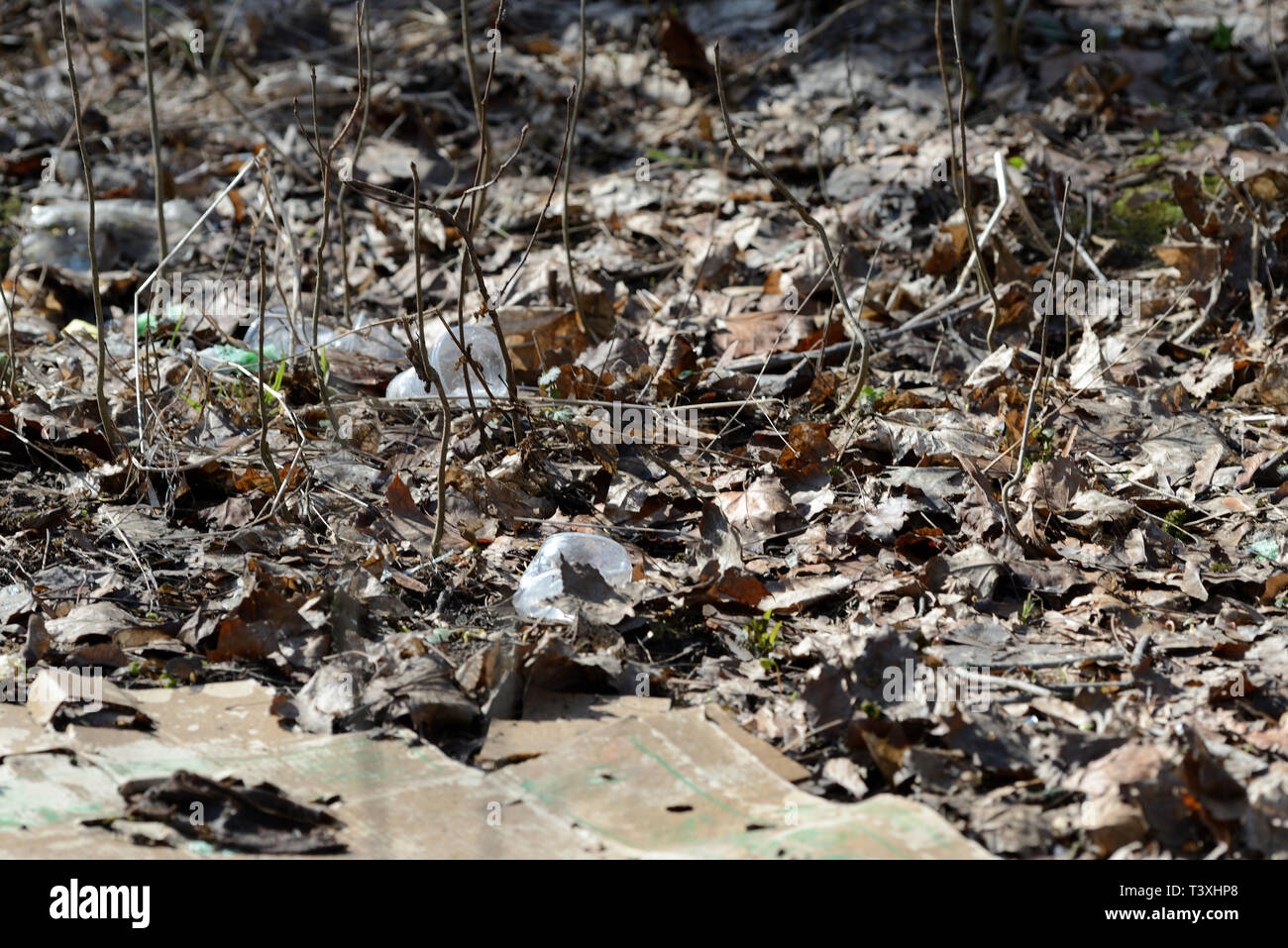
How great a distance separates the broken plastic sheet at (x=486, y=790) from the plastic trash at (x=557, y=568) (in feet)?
1.19

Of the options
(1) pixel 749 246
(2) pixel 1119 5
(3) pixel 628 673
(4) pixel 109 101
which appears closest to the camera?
(3) pixel 628 673

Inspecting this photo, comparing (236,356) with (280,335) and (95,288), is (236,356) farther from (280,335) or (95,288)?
(95,288)

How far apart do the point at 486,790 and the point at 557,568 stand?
2.66ft

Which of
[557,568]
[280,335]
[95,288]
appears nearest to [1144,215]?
[557,568]

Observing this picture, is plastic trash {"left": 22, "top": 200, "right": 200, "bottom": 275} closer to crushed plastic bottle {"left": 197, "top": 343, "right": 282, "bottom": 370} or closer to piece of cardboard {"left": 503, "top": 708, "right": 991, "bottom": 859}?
crushed plastic bottle {"left": 197, "top": 343, "right": 282, "bottom": 370}

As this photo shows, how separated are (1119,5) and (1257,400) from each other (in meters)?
3.91

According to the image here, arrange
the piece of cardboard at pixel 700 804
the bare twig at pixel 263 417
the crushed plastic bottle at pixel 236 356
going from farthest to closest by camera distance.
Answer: the crushed plastic bottle at pixel 236 356
the bare twig at pixel 263 417
the piece of cardboard at pixel 700 804

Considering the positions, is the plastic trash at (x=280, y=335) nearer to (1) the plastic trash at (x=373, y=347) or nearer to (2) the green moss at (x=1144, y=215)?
(1) the plastic trash at (x=373, y=347)

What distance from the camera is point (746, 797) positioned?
7.22 ft

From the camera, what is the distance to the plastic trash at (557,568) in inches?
113

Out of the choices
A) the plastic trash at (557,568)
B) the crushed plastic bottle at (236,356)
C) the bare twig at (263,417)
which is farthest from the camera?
the crushed plastic bottle at (236,356)

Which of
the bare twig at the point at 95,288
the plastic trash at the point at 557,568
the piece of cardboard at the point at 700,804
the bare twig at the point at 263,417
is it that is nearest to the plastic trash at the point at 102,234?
the bare twig at the point at 95,288

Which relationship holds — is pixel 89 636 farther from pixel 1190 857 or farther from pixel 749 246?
pixel 749 246
